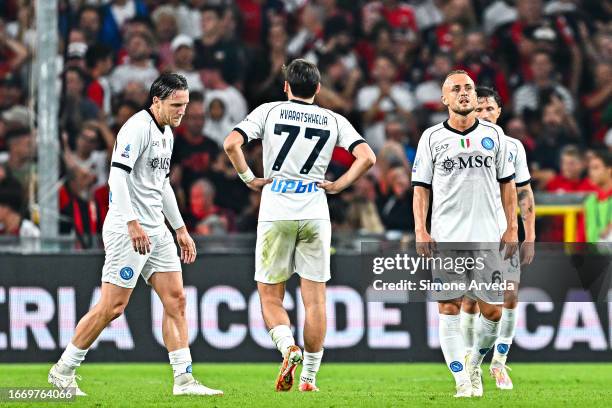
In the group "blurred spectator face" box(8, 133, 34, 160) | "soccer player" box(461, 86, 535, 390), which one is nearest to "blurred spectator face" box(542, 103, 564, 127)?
"blurred spectator face" box(8, 133, 34, 160)

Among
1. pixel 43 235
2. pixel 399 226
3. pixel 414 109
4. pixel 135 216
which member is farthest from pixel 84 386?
pixel 414 109

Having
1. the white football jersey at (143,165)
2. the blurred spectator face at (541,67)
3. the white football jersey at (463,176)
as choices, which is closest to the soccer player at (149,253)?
the white football jersey at (143,165)

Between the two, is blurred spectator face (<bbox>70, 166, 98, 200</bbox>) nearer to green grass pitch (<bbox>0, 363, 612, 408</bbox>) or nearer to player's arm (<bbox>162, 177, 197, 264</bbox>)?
green grass pitch (<bbox>0, 363, 612, 408</bbox>)

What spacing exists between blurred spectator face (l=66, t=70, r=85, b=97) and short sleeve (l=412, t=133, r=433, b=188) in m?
8.45

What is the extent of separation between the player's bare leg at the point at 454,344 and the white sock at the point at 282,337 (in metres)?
1.05

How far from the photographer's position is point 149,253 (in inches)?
362

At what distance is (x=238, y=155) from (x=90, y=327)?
1.58 meters

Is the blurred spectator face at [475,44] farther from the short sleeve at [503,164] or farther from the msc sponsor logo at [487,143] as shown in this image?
the msc sponsor logo at [487,143]

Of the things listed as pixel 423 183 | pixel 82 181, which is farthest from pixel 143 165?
pixel 82 181

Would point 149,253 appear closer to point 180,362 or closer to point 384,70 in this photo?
point 180,362

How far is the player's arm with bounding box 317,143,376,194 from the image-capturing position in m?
9.16

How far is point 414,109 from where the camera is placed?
17.5 m

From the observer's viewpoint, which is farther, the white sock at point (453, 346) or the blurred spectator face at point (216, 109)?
the blurred spectator face at point (216, 109)

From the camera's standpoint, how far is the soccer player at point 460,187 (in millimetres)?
9164
